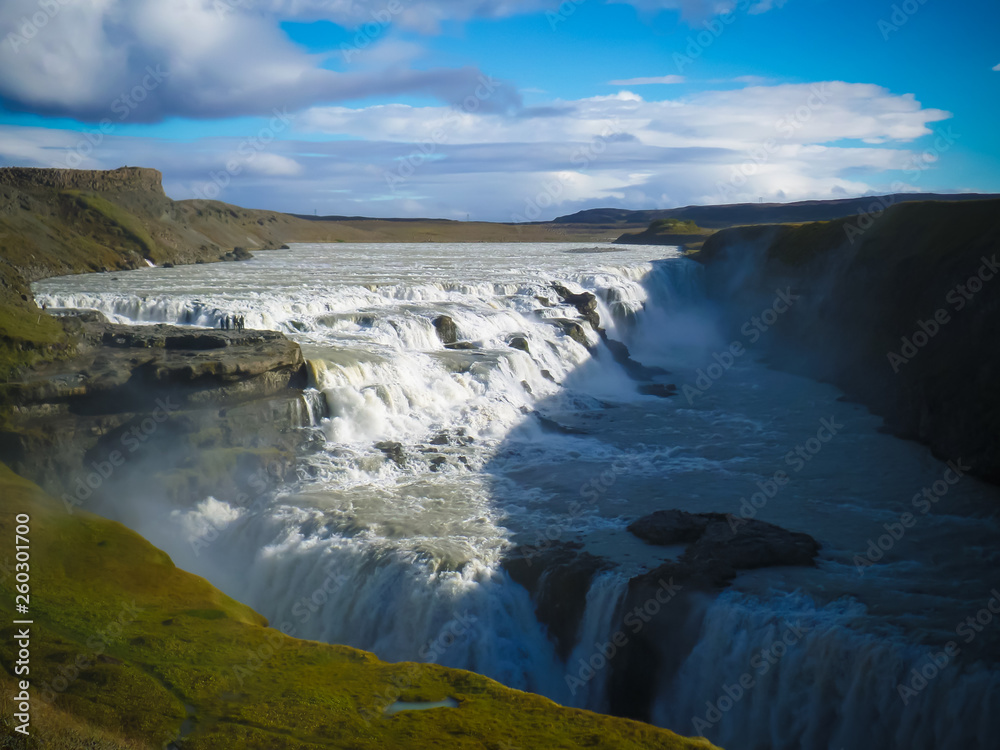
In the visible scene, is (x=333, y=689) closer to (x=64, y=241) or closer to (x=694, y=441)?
(x=694, y=441)

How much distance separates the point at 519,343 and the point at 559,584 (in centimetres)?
1335

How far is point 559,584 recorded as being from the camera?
11.2 metres

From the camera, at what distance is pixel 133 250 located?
3747 centimetres

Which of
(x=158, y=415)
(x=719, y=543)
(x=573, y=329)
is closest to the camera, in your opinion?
(x=719, y=543)

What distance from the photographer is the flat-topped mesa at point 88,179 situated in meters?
38.1

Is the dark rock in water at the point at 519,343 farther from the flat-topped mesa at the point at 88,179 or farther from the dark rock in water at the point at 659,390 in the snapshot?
the flat-topped mesa at the point at 88,179

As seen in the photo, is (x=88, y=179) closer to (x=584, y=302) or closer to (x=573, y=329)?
(x=584, y=302)

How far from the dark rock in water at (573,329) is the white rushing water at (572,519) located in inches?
17.0

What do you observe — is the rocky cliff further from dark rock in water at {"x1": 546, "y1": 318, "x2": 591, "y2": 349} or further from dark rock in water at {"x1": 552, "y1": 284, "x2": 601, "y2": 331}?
dark rock in water at {"x1": 546, "y1": 318, "x2": 591, "y2": 349}

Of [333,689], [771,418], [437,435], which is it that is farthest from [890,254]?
[333,689]

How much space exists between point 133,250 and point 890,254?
34.6 metres

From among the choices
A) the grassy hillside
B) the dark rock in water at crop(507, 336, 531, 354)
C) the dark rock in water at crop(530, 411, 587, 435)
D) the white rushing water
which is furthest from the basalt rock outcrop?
the dark rock in water at crop(507, 336, 531, 354)

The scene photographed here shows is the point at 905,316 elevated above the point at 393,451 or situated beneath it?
elevated above

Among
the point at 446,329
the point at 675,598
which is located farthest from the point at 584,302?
the point at 675,598
